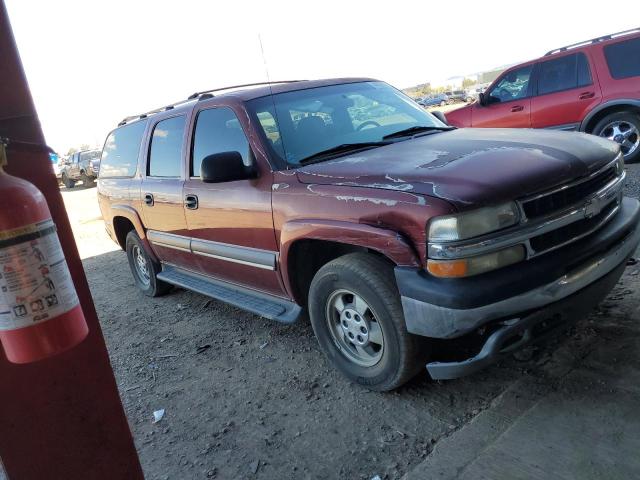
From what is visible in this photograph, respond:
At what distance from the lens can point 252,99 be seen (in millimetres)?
3670

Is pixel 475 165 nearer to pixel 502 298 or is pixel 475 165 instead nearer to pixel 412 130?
pixel 502 298

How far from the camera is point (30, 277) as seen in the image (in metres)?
1.27

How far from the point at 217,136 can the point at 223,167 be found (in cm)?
75

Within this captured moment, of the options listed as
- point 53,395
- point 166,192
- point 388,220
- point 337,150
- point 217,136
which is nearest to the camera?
point 53,395

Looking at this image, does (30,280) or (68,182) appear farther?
(68,182)

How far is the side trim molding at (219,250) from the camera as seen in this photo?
3.50 metres

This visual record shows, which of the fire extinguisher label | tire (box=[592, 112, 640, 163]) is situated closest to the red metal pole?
the fire extinguisher label

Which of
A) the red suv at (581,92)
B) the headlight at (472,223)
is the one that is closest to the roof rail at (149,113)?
the headlight at (472,223)

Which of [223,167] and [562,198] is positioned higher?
[223,167]

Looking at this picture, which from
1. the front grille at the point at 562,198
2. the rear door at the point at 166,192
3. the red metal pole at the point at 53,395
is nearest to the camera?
the red metal pole at the point at 53,395

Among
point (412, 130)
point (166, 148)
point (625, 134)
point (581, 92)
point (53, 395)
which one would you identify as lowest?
point (625, 134)

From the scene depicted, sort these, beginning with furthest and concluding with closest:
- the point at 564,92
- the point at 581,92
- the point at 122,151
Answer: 1. the point at 564,92
2. the point at 581,92
3. the point at 122,151

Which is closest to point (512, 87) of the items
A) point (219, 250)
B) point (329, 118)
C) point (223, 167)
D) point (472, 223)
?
point (329, 118)

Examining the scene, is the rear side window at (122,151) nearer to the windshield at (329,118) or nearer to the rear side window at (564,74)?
the windshield at (329,118)
